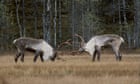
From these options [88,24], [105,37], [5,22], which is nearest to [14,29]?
[5,22]

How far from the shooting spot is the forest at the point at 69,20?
47.1 meters

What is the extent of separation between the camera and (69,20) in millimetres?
56281

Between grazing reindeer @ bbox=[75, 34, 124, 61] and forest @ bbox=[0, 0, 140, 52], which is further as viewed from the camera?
Result: forest @ bbox=[0, 0, 140, 52]

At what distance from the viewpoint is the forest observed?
47.1m

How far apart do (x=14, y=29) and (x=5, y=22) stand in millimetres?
7921

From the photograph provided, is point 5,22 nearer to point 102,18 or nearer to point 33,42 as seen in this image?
point 102,18

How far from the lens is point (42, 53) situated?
22.5 m

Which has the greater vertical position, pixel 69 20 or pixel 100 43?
pixel 100 43

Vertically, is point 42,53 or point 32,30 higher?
point 42,53

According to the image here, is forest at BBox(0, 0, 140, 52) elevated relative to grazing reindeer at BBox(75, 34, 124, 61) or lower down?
lower down

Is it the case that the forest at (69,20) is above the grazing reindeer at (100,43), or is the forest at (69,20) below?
below

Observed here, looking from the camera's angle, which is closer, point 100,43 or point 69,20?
point 100,43

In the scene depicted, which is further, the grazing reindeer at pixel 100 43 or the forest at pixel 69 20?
the forest at pixel 69 20

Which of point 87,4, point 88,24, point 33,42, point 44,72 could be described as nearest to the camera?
point 44,72
